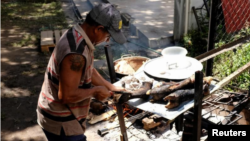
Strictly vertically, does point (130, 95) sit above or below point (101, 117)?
above

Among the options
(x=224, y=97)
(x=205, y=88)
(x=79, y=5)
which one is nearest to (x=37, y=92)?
(x=224, y=97)

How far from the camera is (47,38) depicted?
837 centimetres

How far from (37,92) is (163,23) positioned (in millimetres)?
4323

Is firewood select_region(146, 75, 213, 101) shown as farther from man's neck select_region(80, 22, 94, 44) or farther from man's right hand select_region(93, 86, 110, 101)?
man's neck select_region(80, 22, 94, 44)

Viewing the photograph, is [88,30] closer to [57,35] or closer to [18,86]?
[18,86]

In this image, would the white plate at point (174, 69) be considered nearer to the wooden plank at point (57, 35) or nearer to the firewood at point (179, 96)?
the firewood at point (179, 96)

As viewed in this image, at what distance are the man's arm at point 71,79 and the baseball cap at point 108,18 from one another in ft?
1.21

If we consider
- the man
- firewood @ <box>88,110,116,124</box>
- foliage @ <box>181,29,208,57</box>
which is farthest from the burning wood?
foliage @ <box>181,29,208,57</box>

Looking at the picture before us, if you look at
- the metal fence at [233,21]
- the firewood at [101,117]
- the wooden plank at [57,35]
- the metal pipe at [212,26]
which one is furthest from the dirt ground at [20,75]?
the metal fence at [233,21]

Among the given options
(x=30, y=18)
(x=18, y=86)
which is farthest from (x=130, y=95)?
(x=30, y=18)

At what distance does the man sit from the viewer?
7.45 feet

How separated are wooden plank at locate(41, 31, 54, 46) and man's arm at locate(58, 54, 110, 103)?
234 inches

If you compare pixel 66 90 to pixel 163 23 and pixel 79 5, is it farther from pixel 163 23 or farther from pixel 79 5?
pixel 79 5

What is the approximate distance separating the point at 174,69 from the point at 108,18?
3.93 feet
